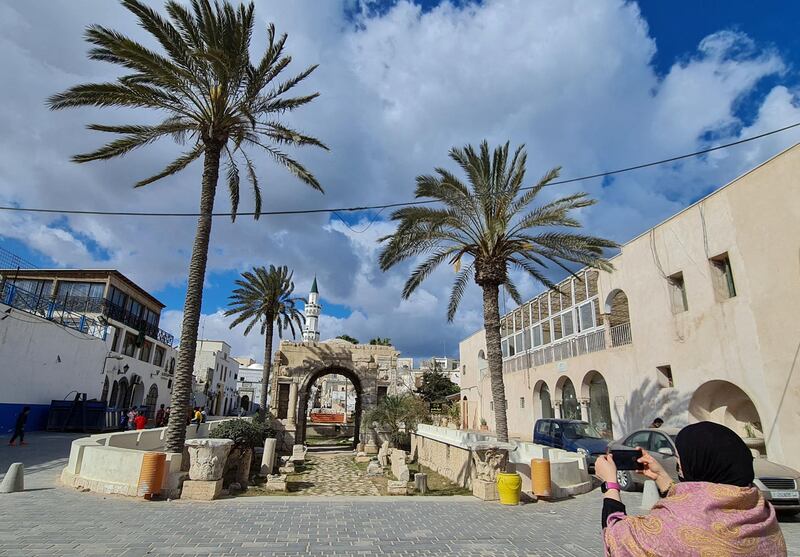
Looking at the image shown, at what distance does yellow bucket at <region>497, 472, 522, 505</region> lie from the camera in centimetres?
899

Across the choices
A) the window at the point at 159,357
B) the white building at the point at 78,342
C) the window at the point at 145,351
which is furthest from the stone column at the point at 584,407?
the window at the point at 159,357

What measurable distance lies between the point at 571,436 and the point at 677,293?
6276 millimetres

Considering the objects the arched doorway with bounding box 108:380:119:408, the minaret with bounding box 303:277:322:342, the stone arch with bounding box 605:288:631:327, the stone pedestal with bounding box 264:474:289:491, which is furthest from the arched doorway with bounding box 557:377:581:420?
the minaret with bounding box 303:277:322:342

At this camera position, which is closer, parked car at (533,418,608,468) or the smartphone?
the smartphone

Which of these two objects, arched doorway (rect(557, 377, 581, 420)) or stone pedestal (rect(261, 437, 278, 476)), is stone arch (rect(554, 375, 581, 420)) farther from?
stone pedestal (rect(261, 437, 278, 476))

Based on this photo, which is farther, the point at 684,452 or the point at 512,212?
the point at 512,212

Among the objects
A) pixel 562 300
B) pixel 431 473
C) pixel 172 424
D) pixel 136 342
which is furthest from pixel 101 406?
pixel 562 300

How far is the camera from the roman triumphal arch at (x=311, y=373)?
79.7 feet

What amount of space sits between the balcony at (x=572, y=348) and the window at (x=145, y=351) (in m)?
28.4

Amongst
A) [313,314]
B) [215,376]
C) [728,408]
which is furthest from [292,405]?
[313,314]

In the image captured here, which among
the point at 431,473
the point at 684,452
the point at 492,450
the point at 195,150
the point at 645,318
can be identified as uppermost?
the point at 195,150

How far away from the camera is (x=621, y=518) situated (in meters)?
2.21

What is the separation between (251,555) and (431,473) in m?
9.91

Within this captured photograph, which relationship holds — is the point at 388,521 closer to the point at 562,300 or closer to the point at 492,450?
the point at 492,450
